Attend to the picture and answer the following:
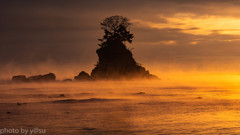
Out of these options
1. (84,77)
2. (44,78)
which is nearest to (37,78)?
(44,78)

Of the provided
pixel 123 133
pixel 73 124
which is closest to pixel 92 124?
pixel 73 124

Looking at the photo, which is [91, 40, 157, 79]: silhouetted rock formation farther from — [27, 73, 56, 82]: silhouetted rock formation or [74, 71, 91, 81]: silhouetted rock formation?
[27, 73, 56, 82]: silhouetted rock formation

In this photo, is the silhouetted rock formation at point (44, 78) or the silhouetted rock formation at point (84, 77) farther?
the silhouetted rock formation at point (44, 78)

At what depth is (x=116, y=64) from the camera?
115438 millimetres

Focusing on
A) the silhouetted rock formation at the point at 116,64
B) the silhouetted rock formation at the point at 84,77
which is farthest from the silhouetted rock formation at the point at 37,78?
the silhouetted rock formation at the point at 116,64

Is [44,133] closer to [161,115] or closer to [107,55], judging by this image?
[161,115]

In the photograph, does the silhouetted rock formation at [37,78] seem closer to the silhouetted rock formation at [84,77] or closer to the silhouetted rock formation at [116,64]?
the silhouetted rock formation at [84,77]

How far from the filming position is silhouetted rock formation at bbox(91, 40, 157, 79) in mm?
112438

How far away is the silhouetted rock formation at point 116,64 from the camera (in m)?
112

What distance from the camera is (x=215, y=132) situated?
88.4 ft

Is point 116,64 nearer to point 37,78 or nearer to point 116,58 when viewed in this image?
point 116,58

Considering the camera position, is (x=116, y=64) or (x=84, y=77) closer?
(x=116, y=64)

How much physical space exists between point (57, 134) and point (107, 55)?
8727 cm

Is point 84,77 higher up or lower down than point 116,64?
lower down
